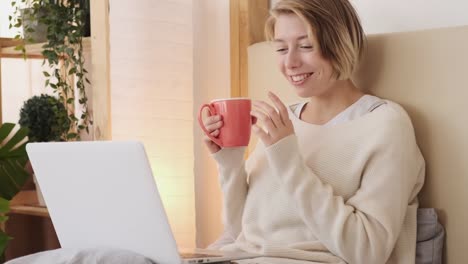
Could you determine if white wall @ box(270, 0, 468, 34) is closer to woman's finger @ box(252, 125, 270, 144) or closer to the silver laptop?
woman's finger @ box(252, 125, 270, 144)

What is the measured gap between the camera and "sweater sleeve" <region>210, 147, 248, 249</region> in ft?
5.86

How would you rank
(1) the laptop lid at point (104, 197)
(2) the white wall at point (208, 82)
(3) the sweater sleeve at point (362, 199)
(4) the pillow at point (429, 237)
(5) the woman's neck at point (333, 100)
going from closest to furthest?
(1) the laptop lid at point (104, 197) < (3) the sweater sleeve at point (362, 199) < (4) the pillow at point (429, 237) < (5) the woman's neck at point (333, 100) < (2) the white wall at point (208, 82)

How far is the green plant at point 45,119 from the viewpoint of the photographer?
8.60ft

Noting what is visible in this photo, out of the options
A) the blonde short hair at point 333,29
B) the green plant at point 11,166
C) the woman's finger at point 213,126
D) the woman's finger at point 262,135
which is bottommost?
the green plant at point 11,166

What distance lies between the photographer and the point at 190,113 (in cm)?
216

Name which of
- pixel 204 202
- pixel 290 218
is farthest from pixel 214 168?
pixel 290 218

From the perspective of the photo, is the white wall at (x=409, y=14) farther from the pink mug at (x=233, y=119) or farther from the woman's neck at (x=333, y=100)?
the pink mug at (x=233, y=119)

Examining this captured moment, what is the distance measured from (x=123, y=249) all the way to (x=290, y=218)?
1.31ft

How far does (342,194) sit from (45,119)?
1382mm

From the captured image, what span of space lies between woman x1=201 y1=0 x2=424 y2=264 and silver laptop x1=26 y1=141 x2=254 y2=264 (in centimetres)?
20

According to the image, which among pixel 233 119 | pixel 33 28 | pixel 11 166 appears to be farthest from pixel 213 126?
pixel 11 166

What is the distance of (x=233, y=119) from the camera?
1.55 m

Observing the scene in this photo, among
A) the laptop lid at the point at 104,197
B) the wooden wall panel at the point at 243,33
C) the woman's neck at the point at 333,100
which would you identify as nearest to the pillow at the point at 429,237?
the woman's neck at the point at 333,100

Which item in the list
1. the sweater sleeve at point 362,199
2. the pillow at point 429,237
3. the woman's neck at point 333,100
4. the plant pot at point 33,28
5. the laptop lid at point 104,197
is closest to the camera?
the laptop lid at point 104,197
